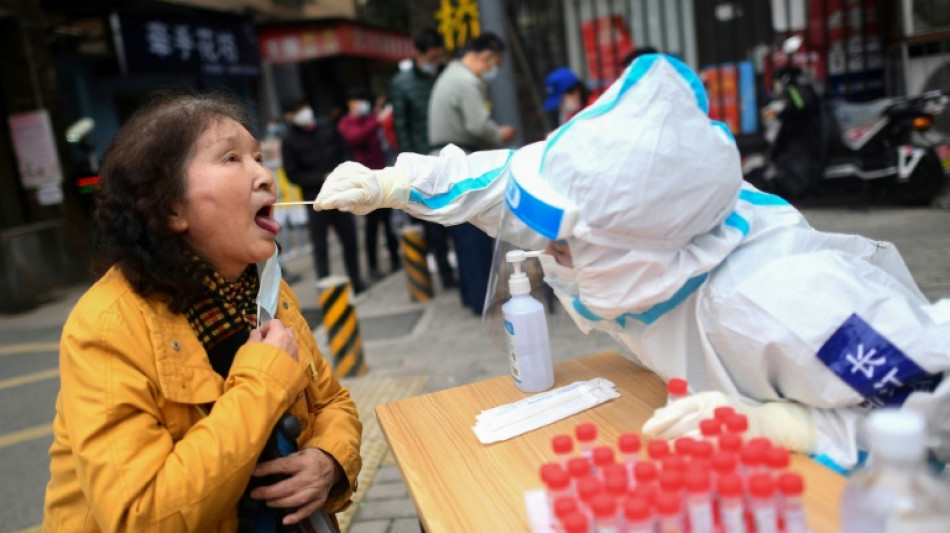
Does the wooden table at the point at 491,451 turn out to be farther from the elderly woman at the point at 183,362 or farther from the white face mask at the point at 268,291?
the white face mask at the point at 268,291

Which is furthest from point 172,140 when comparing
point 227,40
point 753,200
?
point 227,40

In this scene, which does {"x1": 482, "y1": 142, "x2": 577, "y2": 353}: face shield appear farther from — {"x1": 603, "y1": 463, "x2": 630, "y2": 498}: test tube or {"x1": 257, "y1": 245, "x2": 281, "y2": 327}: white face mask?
{"x1": 257, "y1": 245, "x2": 281, "y2": 327}: white face mask

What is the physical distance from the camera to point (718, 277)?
1.21m

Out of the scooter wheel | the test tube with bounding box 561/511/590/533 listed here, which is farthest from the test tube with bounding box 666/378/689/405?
the scooter wheel

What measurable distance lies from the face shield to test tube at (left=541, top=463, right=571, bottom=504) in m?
0.37

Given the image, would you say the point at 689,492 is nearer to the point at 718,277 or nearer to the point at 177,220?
the point at 718,277

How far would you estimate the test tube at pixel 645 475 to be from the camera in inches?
36.9

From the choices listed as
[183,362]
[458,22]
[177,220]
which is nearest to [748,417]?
[183,362]

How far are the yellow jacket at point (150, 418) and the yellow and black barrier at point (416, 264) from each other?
167 inches

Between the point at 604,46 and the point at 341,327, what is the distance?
15.9ft

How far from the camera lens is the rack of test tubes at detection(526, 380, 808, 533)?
2.91 feet

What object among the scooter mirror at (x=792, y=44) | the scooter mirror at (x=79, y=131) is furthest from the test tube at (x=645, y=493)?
the scooter mirror at (x=79, y=131)

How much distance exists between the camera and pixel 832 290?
110cm

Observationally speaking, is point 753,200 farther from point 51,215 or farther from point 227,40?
point 227,40
